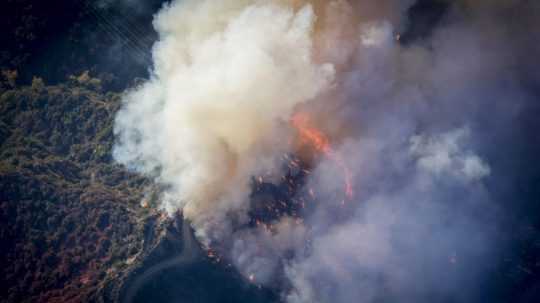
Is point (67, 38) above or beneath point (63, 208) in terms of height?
above

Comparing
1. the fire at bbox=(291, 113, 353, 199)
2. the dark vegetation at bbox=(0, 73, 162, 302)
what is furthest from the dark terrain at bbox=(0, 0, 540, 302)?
the fire at bbox=(291, 113, 353, 199)

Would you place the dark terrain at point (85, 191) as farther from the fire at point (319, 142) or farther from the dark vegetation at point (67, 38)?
the fire at point (319, 142)

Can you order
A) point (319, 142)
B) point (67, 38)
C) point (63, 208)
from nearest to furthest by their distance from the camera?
point (63, 208) < point (319, 142) < point (67, 38)

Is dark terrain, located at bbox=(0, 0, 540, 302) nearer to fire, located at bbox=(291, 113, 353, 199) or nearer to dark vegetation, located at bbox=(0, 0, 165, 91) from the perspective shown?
dark vegetation, located at bbox=(0, 0, 165, 91)

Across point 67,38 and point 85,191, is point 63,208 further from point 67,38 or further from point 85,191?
point 67,38

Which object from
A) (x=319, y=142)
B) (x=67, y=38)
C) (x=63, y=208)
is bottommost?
(x=63, y=208)

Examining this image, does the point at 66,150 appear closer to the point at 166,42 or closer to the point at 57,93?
the point at 57,93

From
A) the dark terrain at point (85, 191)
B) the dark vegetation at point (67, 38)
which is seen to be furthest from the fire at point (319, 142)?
the dark vegetation at point (67, 38)

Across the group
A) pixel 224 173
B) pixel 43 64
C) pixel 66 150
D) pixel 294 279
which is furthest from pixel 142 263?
pixel 43 64

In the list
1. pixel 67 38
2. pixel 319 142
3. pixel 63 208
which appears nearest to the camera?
pixel 63 208

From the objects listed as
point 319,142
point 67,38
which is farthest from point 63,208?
point 319,142
